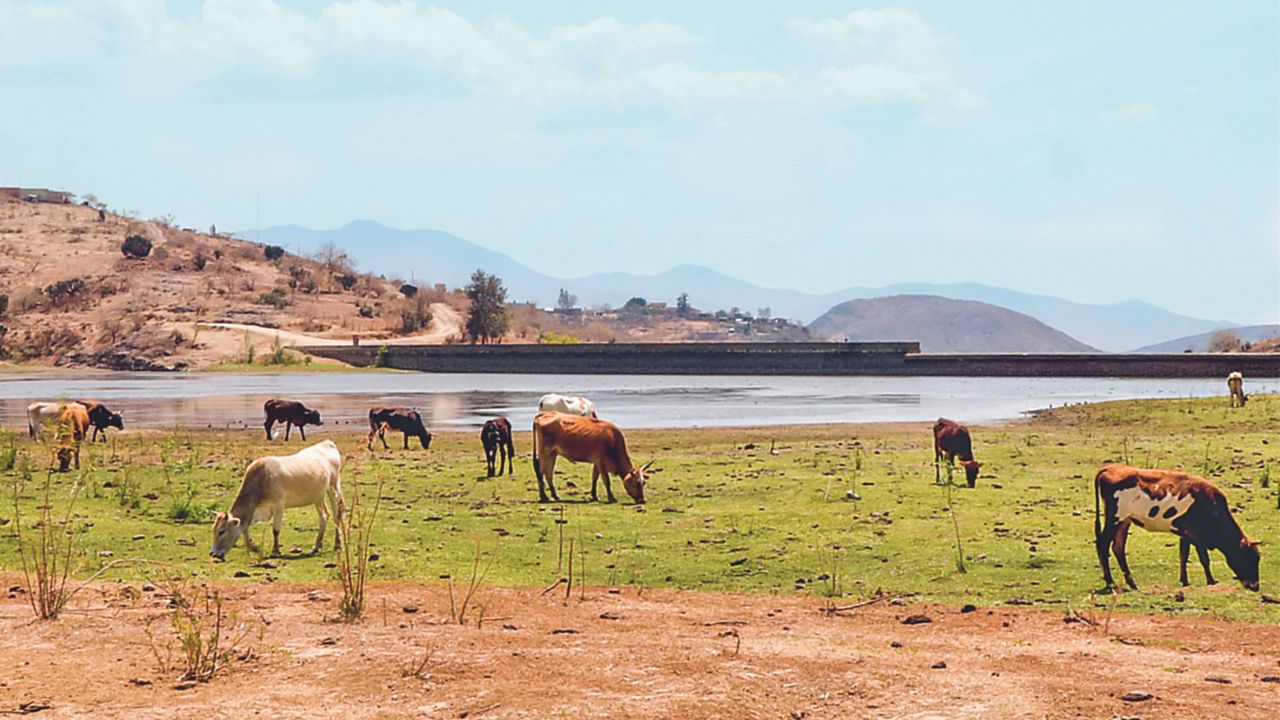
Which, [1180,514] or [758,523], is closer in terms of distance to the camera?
[1180,514]

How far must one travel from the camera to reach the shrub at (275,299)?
138000mm

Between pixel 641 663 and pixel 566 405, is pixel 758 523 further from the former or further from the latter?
pixel 566 405

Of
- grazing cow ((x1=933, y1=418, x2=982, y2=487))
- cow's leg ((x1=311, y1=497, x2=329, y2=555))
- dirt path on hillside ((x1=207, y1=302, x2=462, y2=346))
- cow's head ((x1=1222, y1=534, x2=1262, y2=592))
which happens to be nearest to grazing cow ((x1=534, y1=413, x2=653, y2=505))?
cow's leg ((x1=311, y1=497, x2=329, y2=555))

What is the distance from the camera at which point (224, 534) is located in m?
14.0

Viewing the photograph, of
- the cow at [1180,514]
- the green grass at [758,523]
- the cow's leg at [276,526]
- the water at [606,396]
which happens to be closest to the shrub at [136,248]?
the water at [606,396]

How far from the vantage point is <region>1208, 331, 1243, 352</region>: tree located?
11081cm

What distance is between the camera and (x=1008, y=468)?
21.8 m

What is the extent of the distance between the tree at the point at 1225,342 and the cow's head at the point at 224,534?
108351 millimetres

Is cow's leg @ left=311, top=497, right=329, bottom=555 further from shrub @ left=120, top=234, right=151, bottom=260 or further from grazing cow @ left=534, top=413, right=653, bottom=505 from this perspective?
shrub @ left=120, top=234, right=151, bottom=260

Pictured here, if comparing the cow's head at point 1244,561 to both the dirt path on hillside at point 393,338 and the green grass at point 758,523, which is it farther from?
the dirt path on hillside at point 393,338

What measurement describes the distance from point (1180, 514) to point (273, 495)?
932 cm

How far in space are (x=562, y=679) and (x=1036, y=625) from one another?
14.5ft

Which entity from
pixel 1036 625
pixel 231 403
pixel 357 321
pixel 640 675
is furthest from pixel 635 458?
pixel 357 321

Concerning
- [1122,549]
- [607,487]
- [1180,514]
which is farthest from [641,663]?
[607,487]
